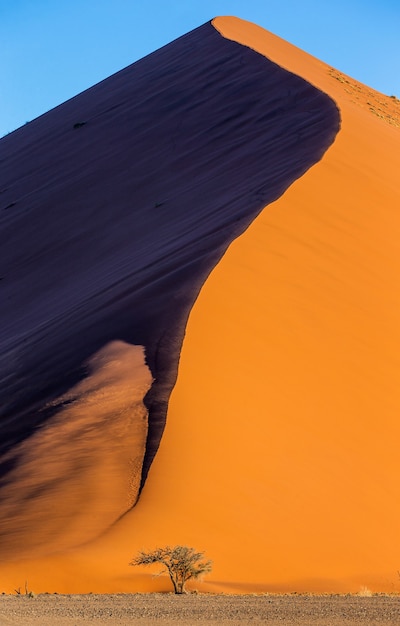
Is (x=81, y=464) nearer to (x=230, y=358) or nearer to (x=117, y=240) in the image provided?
(x=230, y=358)

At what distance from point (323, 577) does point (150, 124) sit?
18.7 meters

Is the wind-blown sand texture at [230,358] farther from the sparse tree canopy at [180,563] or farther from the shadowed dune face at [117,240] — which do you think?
the sparse tree canopy at [180,563]

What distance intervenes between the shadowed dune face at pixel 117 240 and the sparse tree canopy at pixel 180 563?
2.76 ft

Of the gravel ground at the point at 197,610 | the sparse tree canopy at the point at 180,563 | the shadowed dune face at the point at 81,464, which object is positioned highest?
the shadowed dune face at the point at 81,464

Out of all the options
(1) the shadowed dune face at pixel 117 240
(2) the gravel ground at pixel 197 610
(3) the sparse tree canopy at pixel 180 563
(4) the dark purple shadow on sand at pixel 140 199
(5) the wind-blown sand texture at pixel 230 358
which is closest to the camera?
(2) the gravel ground at pixel 197 610

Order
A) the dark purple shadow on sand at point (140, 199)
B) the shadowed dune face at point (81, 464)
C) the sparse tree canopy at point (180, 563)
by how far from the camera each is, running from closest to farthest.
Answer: the sparse tree canopy at point (180, 563)
the shadowed dune face at point (81, 464)
the dark purple shadow on sand at point (140, 199)

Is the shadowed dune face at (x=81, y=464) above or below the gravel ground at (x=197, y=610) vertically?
above

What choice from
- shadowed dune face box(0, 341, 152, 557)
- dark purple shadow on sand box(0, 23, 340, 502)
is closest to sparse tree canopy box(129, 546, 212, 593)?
shadowed dune face box(0, 341, 152, 557)

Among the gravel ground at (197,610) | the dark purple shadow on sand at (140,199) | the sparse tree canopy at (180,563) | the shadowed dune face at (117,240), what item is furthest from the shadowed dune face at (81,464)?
the gravel ground at (197,610)

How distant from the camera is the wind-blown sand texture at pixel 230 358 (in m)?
8.38

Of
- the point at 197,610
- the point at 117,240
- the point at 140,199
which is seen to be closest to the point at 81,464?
the point at 197,610

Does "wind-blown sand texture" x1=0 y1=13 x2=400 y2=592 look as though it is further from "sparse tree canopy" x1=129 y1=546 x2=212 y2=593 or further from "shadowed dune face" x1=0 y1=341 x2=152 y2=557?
"sparse tree canopy" x1=129 y1=546 x2=212 y2=593

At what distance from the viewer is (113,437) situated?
9523mm

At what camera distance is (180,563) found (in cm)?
731
